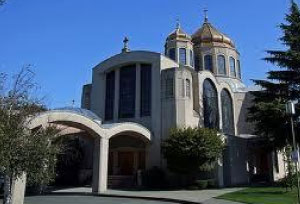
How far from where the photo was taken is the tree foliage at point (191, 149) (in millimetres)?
28969

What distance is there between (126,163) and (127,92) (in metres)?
6.79

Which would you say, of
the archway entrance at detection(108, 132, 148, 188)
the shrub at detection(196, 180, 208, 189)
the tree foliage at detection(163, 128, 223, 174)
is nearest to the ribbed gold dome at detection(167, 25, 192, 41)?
the archway entrance at detection(108, 132, 148, 188)

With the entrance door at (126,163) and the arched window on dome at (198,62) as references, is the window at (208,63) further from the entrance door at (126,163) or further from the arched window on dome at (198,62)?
the entrance door at (126,163)

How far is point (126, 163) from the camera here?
3534cm

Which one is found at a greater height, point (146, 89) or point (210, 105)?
point (146, 89)

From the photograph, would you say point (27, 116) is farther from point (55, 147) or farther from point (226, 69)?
point (226, 69)

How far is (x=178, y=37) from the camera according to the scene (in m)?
45.5

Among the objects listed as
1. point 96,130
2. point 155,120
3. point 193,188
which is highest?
point 155,120

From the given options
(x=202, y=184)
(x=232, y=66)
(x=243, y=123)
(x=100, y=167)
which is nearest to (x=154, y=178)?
(x=202, y=184)

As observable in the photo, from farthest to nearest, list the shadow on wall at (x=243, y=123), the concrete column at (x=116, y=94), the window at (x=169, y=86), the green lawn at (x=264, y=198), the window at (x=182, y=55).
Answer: the window at (x=182, y=55) → the shadow on wall at (x=243, y=123) → the concrete column at (x=116, y=94) → the window at (x=169, y=86) → the green lawn at (x=264, y=198)

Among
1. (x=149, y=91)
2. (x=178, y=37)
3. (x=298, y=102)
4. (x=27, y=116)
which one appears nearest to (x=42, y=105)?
(x=27, y=116)

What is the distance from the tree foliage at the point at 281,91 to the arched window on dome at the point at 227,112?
6432 mm

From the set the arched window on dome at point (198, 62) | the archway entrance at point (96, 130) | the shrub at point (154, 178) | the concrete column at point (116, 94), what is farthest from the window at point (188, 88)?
the arched window on dome at point (198, 62)

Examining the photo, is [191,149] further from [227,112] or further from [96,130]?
[227,112]
